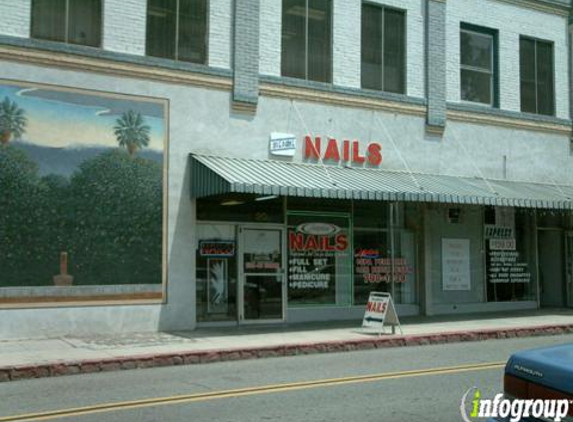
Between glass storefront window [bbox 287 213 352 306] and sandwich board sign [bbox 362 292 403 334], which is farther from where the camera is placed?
glass storefront window [bbox 287 213 352 306]

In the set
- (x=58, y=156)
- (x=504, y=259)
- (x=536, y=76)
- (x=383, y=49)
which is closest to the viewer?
(x=58, y=156)

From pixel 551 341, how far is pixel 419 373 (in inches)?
226

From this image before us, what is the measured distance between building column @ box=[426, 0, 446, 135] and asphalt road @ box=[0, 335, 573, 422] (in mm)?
8318

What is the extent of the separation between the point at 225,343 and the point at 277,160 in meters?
5.11

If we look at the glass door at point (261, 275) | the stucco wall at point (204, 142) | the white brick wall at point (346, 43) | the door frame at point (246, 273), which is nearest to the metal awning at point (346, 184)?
the stucco wall at point (204, 142)

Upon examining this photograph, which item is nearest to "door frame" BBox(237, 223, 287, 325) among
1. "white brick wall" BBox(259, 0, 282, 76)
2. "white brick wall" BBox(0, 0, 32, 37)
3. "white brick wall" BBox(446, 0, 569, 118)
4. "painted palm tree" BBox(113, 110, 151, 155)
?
"painted palm tree" BBox(113, 110, 151, 155)

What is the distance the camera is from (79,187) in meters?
14.5

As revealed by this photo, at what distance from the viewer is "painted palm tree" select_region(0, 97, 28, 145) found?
45.4 ft

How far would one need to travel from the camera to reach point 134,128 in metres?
15.2

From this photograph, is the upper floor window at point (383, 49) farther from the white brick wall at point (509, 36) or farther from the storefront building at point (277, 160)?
the white brick wall at point (509, 36)

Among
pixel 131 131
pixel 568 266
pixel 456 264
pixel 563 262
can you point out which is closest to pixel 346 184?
pixel 131 131

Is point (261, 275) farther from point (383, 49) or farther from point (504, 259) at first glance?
point (504, 259)

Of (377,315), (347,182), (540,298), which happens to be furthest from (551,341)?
(540,298)

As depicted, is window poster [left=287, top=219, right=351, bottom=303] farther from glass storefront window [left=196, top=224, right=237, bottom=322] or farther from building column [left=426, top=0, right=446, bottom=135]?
building column [left=426, top=0, right=446, bottom=135]
